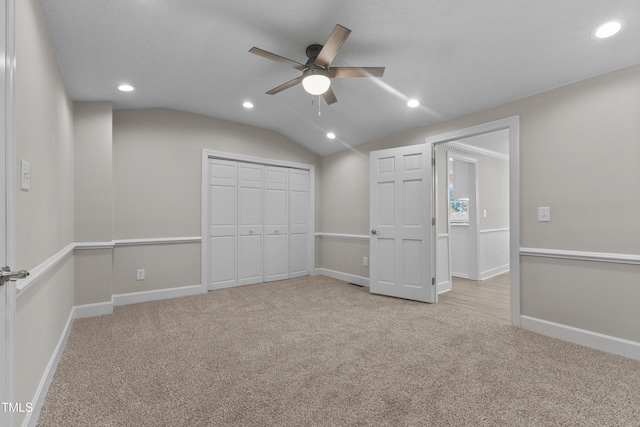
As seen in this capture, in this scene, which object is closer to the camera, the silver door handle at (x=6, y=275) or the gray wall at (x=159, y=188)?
the silver door handle at (x=6, y=275)

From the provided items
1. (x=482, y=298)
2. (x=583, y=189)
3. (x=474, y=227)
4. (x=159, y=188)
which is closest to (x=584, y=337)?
(x=583, y=189)

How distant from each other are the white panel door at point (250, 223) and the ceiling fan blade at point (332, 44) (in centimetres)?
264

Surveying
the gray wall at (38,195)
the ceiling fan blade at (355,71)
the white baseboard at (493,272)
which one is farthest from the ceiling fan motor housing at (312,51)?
the white baseboard at (493,272)

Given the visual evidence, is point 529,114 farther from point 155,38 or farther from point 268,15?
point 155,38

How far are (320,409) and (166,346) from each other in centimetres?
148

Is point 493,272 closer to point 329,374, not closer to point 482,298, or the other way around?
point 482,298

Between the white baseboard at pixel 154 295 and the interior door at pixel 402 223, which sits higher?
the interior door at pixel 402 223

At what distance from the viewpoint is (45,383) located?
5.89 ft

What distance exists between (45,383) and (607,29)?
165 inches

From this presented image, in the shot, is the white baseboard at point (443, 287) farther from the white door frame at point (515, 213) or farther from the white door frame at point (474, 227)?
the white door frame at point (515, 213)

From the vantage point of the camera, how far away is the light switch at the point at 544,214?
8.83 ft

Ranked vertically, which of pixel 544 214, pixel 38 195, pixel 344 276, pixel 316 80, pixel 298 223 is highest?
pixel 316 80

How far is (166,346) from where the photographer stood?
2441mm

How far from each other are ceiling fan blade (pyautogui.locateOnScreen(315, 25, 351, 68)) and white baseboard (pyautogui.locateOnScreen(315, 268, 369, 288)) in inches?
128
